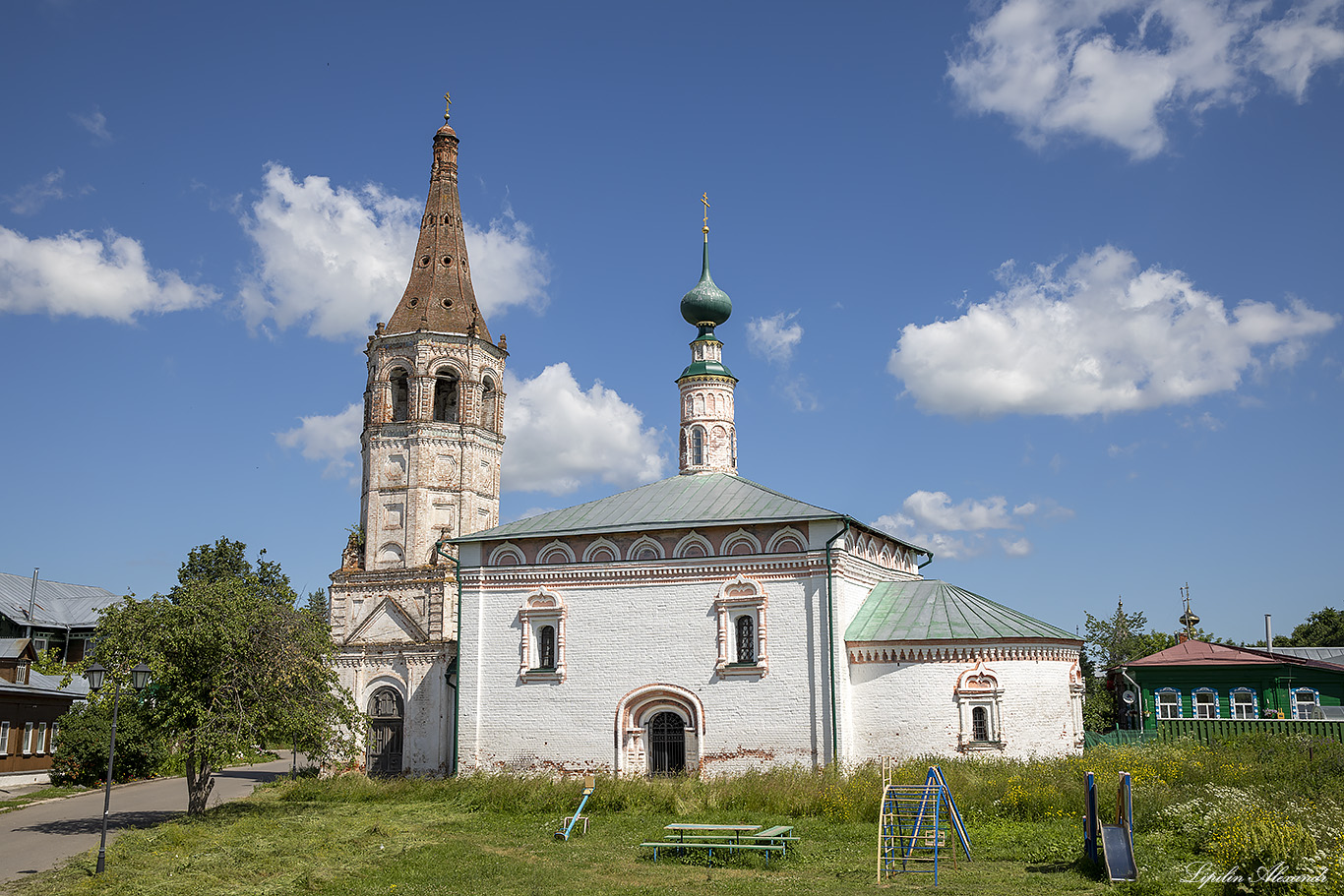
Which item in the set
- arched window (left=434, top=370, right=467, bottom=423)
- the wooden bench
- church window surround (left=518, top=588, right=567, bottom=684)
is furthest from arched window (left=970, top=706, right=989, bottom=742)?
arched window (left=434, top=370, right=467, bottom=423)

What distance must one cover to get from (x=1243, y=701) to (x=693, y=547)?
1617 centimetres

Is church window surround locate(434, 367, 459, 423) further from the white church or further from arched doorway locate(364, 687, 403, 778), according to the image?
arched doorway locate(364, 687, 403, 778)

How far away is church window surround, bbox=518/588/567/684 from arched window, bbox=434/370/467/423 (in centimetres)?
749

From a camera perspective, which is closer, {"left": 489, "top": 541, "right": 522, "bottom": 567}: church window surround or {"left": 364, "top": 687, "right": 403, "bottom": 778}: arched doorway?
{"left": 489, "top": 541, "right": 522, "bottom": 567}: church window surround

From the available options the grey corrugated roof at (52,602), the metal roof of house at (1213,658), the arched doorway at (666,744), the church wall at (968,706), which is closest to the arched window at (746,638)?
the arched doorway at (666,744)

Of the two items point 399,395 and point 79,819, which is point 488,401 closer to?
point 399,395

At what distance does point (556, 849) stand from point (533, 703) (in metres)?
8.04

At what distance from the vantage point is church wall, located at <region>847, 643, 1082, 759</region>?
1964 cm

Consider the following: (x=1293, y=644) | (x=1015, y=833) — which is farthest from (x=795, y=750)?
(x=1293, y=644)

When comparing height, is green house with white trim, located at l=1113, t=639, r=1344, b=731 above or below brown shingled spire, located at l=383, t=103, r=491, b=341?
below

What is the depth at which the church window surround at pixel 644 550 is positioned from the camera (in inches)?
880

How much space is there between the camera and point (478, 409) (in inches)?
1115

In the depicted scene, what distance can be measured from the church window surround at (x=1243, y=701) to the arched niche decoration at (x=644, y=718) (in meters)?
15.5

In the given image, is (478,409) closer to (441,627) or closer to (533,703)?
(441,627)
